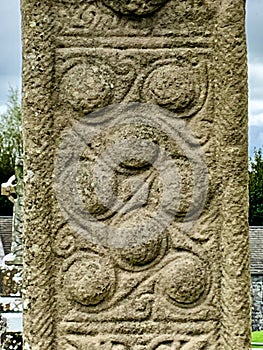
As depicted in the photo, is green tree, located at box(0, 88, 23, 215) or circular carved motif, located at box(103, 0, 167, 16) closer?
circular carved motif, located at box(103, 0, 167, 16)

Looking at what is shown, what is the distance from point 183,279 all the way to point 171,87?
67 cm

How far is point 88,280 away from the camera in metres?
2.96

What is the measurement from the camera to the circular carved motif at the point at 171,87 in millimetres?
2990

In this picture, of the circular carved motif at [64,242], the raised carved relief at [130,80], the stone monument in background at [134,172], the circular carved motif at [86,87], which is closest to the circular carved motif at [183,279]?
the stone monument in background at [134,172]

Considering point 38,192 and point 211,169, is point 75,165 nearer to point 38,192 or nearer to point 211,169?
point 38,192

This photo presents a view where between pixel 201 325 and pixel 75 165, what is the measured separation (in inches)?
28.2

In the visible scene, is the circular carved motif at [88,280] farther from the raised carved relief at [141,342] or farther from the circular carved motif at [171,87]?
the circular carved motif at [171,87]

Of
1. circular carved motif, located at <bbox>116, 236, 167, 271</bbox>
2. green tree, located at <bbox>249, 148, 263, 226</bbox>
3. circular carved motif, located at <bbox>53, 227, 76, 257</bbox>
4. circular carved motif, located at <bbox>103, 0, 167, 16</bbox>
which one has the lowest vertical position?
green tree, located at <bbox>249, 148, 263, 226</bbox>

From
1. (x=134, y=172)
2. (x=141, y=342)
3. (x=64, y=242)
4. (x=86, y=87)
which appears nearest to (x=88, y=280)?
(x=64, y=242)

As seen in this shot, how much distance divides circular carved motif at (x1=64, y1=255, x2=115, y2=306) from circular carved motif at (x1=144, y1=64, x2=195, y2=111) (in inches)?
23.7

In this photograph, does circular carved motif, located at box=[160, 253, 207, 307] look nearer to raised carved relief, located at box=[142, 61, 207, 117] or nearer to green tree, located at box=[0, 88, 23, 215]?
raised carved relief, located at box=[142, 61, 207, 117]

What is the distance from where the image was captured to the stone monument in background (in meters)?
2.96

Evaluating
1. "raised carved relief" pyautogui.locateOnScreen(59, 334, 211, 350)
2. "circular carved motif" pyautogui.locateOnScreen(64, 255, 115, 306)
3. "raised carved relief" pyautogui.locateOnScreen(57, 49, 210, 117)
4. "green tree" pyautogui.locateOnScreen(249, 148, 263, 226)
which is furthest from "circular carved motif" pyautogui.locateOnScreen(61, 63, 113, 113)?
"green tree" pyautogui.locateOnScreen(249, 148, 263, 226)

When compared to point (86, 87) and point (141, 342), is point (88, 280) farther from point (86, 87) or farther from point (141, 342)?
point (86, 87)
